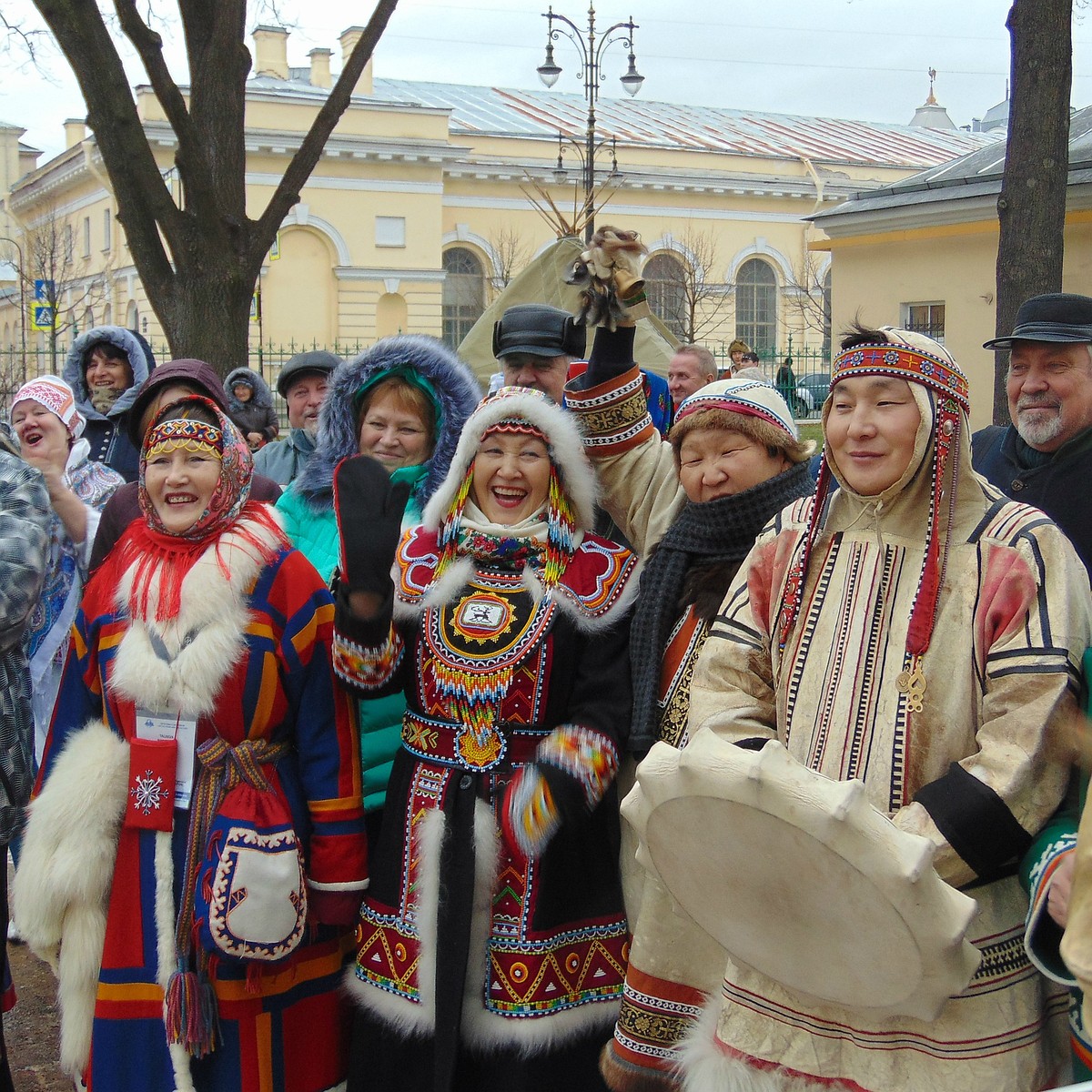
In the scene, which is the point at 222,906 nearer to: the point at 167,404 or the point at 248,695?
the point at 248,695

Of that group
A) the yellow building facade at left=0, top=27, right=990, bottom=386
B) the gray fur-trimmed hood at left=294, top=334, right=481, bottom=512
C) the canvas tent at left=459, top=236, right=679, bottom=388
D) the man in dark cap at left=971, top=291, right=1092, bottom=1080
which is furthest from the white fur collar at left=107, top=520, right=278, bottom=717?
the yellow building facade at left=0, top=27, right=990, bottom=386

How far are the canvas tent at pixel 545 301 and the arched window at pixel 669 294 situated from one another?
2297 cm

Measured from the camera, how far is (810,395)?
17.3m

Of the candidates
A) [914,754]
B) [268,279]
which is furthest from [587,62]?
[914,754]

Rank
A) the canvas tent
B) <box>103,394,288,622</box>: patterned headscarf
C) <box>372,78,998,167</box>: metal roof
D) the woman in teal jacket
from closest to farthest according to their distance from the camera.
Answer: <box>103,394,288,622</box>: patterned headscarf < the woman in teal jacket < the canvas tent < <box>372,78,998,167</box>: metal roof

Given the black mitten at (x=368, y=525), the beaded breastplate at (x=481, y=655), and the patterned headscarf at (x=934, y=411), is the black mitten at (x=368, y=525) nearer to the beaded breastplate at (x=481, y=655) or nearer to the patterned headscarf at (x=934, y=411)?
the beaded breastplate at (x=481, y=655)

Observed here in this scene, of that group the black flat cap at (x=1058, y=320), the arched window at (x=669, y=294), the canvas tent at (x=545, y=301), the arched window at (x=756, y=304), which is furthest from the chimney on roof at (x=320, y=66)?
the black flat cap at (x=1058, y=320)

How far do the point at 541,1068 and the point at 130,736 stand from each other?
1.18 m

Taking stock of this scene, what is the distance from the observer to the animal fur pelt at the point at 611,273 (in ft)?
9.74

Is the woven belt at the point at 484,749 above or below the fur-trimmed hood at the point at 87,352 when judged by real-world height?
below

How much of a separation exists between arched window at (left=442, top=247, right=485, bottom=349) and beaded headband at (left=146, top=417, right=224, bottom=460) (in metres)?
29.7

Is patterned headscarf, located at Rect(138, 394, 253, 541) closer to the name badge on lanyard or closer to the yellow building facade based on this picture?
the name badge on lanyard

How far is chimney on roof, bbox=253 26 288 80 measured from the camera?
32.0 metres

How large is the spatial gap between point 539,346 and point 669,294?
95.5ft
